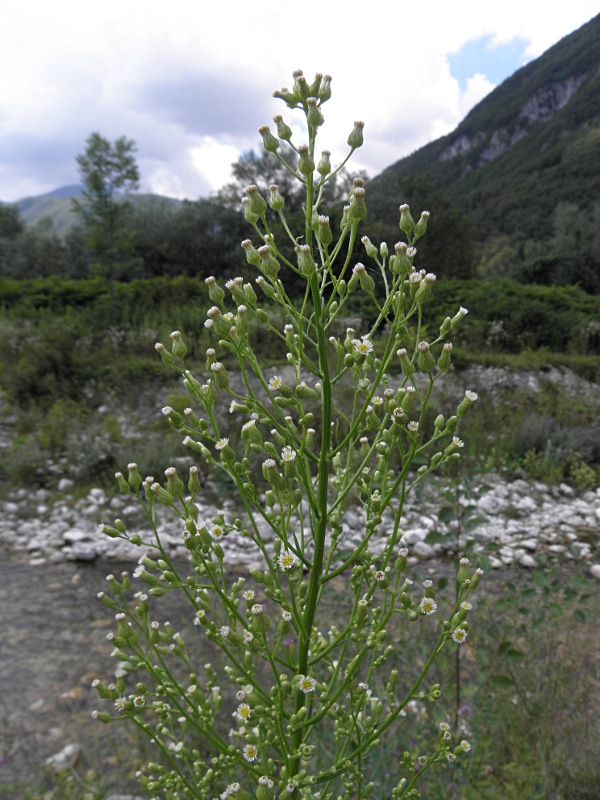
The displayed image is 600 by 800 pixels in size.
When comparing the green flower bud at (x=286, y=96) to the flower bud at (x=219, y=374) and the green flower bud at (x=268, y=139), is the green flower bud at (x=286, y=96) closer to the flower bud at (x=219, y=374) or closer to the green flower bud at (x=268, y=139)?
the green flower bud at (x=268, y=139)

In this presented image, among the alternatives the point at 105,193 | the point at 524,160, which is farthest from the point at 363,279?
the point at 524,160

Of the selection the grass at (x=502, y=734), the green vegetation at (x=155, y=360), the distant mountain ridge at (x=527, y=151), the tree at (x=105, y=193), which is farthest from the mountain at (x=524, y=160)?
the grass at (x=502, y=734)

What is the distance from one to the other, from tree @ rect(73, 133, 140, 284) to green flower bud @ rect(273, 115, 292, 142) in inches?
396

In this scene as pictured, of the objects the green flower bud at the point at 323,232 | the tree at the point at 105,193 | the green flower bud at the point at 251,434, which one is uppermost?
the tree at the point at 105,193

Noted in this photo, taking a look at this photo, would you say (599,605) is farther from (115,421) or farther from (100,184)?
(100,184)

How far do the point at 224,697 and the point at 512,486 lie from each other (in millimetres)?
4590

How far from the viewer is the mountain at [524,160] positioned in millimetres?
32000

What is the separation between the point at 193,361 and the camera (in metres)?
9.16

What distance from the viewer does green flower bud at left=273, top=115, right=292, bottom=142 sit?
1.17 meters

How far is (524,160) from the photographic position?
65.1 m

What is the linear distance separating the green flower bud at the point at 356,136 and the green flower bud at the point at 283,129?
156mm

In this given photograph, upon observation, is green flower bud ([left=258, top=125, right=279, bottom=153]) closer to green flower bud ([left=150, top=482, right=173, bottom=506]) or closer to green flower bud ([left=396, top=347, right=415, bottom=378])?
green flower bud ([left=396, top=347, right=415, bottom=378])

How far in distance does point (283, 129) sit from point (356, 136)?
18cm

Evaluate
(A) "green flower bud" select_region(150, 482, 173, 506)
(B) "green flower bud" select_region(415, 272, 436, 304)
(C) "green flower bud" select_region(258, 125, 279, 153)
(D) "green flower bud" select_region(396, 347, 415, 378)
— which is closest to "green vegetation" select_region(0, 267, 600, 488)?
(D) "green flower bud" select_region(396, 347, 415, 378)
